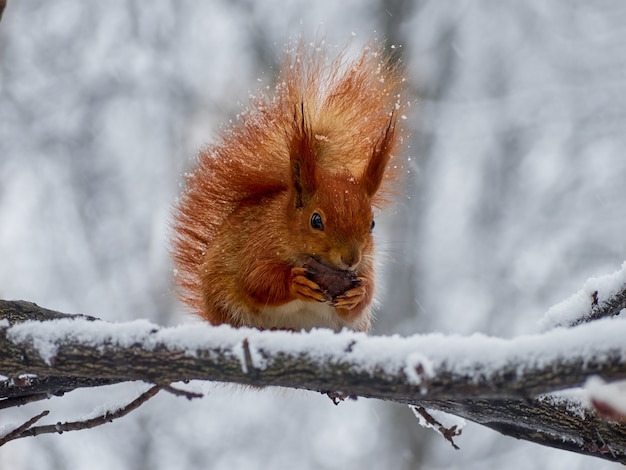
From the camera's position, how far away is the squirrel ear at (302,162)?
1748 mm

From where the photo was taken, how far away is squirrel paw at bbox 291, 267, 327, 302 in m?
1.64

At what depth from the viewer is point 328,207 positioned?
5.70 ft

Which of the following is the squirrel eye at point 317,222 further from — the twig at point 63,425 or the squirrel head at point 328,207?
the twig at point 63,425

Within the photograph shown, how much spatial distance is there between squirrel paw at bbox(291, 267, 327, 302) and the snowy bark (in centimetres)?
38

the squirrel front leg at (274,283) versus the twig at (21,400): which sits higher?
the squirrel front leg at (274,283)

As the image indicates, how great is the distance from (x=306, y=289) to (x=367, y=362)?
0.61 meters

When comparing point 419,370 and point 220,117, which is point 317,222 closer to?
point 419,370

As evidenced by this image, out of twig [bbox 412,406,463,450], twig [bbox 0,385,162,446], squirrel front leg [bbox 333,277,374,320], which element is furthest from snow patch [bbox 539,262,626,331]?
twig [bbox 0,385,162,446]

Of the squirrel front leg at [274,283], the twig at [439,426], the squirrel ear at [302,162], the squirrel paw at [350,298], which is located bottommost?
the twig at [439,426]

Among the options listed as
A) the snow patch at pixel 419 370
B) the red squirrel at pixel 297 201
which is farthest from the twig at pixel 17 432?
the snow patch at pixel 419 370

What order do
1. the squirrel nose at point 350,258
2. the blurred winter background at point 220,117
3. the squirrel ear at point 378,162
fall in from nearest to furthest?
the squirrel nose at point 350,258 < the squirrel ear at point 378,162 < the blurred winter background at point 220,117

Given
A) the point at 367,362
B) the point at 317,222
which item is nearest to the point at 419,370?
the point at 367,362

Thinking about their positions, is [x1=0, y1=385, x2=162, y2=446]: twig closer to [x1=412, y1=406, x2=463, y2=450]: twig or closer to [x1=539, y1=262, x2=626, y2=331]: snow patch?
[x1=412, y1=406, x2=463, y2=450]: twig

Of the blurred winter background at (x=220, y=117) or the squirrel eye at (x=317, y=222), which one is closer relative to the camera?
the squirrel eye at (x=317, y=222)
